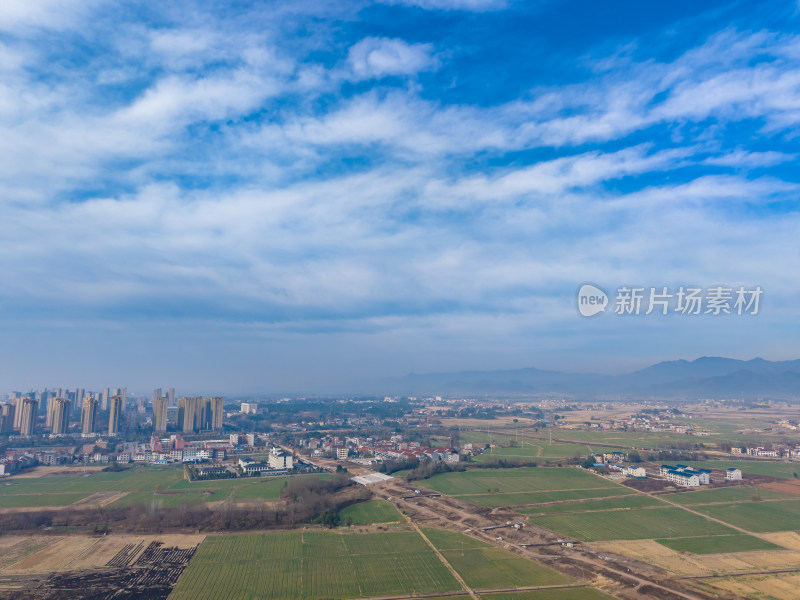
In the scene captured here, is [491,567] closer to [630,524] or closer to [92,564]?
[630,524]

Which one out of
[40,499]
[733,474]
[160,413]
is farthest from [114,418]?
[733,474]

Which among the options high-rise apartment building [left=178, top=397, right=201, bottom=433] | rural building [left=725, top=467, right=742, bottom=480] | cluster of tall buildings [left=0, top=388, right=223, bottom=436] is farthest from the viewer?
high-rise apartment building [left=178, top=397, right=201, bottom=433]

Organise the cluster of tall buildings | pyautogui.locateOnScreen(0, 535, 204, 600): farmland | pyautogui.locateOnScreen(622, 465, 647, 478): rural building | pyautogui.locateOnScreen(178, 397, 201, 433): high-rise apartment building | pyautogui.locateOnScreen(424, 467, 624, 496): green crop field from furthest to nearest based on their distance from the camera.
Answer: pyautogui.locateOnScreen(178, 397, 201, 433): high-rise apartment building
the cluster of tall buildings
pyautogui.locateOnScreen(622, 465, 647, 478): rural building
pyautogui.locateOnScreen(424, 467, 624, 496): green crop field
pyautogui.locateOnScreen(0, 535, 204, 600): farmland

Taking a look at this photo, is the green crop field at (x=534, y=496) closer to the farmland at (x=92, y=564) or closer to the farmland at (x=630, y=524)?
the farmland at (x=630, y=524)

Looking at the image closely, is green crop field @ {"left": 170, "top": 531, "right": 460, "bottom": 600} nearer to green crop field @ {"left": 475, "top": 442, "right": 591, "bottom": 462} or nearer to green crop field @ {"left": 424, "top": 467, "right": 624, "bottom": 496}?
green crop field @ {"left": 424, "top": 467, "right": 624, "bottom": 496}

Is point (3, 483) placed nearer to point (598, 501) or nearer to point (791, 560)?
point (598, 501)

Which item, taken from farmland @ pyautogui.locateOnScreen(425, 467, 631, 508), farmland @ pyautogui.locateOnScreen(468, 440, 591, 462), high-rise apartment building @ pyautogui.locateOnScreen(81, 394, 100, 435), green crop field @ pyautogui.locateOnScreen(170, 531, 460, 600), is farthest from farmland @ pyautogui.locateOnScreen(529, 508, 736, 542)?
high-rise apartment building @ pyautogui.locateOnScreen(81, 394, 100, 435)

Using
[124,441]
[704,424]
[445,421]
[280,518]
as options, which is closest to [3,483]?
[124,441]

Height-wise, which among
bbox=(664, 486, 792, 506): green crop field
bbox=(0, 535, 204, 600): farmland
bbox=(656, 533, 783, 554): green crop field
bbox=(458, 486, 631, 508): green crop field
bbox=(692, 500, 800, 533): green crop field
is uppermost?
bbox=(0, 535, 204, 600): farmland
